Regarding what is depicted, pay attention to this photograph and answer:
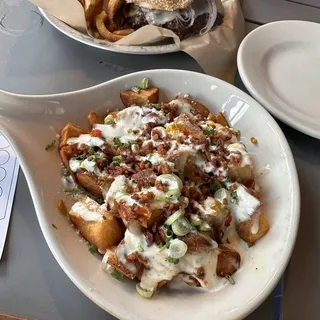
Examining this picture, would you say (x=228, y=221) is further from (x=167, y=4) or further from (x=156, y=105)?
(x=167, y=4)

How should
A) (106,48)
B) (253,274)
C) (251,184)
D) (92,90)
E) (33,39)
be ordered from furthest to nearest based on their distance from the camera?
(33,39) → (106,48) → (92,90) → (251,184) → (253,274)

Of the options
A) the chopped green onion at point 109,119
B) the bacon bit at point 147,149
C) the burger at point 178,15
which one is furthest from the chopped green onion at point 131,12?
the bacon bit at point 147,149

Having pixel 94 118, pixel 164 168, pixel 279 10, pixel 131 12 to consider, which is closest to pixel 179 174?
pixel 164 168

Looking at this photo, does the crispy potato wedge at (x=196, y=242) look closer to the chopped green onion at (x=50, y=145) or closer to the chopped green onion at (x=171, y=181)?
the chopped green onion at (x=171, y=181)

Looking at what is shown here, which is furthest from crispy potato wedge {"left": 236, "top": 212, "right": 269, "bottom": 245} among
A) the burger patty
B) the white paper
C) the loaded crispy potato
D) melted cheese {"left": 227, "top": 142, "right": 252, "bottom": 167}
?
the burger patty

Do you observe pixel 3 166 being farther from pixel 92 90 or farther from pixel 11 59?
pixel 11 59

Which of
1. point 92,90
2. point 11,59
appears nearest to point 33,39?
point 11,59

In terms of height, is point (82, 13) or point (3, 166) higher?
point (82, 13)

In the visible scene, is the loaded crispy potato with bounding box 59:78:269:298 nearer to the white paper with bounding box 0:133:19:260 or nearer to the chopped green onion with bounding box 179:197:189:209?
the chopped green onion with bounding box 179:197:189:209
